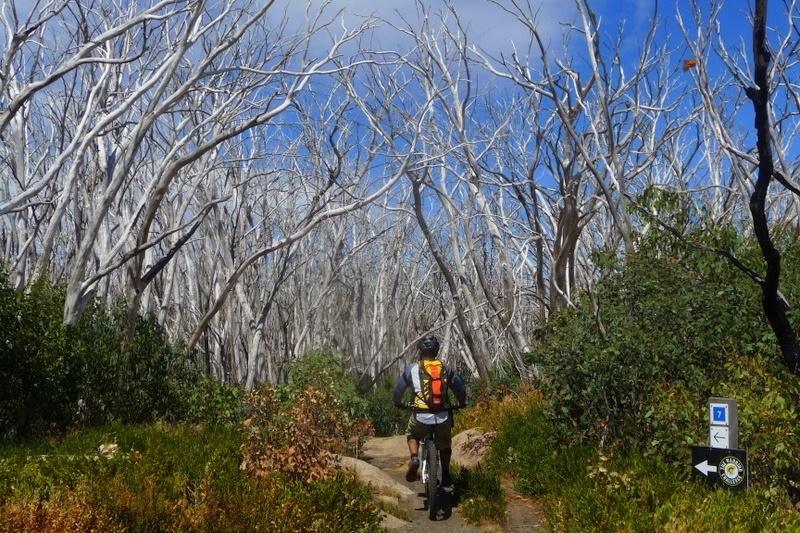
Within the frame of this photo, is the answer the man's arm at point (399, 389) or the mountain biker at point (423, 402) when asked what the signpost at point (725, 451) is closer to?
the mountain biker at point (423, 402)

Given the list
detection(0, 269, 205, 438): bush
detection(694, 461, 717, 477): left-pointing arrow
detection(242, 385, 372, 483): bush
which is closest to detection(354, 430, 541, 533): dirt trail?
detection(242, 385, 372, 483): bush

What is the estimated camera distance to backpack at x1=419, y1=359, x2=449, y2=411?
7.71 meters

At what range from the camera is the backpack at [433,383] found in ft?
25.3

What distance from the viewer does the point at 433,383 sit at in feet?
25.3

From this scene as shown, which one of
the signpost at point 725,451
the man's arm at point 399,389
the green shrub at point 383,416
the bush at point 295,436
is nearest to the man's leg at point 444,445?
the man's arm at point 399,389

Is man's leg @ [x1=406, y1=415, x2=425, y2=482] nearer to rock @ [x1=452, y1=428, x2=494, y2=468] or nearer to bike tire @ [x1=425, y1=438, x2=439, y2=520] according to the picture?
bike tire @ [x1=425, y1=438, x2=439, y2=520]

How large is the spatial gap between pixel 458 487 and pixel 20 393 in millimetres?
4699

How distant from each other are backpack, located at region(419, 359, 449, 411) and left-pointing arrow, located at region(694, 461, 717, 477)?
242 cm

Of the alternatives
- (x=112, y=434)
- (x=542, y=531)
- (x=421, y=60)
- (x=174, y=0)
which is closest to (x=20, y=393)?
(x=112, y=434)

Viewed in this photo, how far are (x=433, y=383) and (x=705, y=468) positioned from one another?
8.37ft

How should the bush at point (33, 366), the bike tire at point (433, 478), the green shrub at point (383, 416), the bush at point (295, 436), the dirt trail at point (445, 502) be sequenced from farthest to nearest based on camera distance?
the green shrub at point (383, 416) < the bush at point (33, 366) < the bike tire at point (433, 478) < the dirt trail at point (445, 502) < the bush at point (295, 436)

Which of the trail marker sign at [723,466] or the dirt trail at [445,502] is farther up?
the trail marker sign at [723,466]

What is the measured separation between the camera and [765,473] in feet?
21.9

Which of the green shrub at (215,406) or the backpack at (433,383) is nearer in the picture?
the backpack at (433,383)
